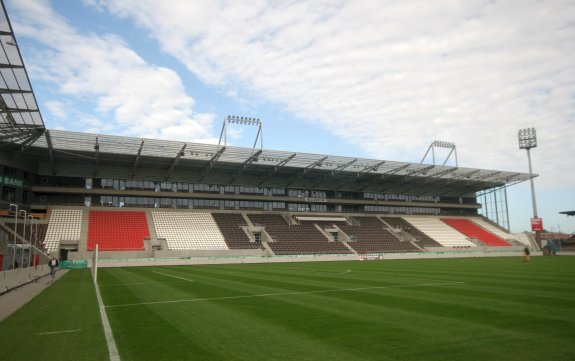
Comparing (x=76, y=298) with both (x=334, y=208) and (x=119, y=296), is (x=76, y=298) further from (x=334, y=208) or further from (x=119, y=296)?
(x=334, y=208)

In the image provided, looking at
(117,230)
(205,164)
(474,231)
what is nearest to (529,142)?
(474,231)

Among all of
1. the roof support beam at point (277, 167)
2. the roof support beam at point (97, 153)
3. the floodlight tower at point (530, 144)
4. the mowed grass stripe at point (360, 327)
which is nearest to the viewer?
the mowed grass stripe at point (360, 327)

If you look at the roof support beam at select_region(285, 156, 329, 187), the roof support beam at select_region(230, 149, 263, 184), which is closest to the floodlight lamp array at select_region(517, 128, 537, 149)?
the roof support beam at select_region(285, 156, 329, 187)

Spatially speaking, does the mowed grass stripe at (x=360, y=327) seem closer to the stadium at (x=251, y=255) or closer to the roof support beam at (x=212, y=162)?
the stadium at (x=251, y=255)

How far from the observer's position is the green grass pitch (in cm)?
747

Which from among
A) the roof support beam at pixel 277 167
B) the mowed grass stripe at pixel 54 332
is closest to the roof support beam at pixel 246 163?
the roof support beam at pixel 277 167

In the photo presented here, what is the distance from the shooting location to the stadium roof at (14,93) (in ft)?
66.8

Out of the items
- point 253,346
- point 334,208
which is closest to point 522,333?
point 253,346

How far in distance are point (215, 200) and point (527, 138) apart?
52.3 meters

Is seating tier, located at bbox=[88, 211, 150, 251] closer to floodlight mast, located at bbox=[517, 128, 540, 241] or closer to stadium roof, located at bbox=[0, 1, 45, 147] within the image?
stadium roof, located at bbox=[0, 1, 45, 147]

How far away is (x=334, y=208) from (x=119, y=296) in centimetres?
5592

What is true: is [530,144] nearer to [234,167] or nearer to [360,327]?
[234,167]

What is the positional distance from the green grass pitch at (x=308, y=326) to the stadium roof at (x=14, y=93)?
13324 mm

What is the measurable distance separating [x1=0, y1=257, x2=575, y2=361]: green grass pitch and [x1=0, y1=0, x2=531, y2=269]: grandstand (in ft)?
80.5
